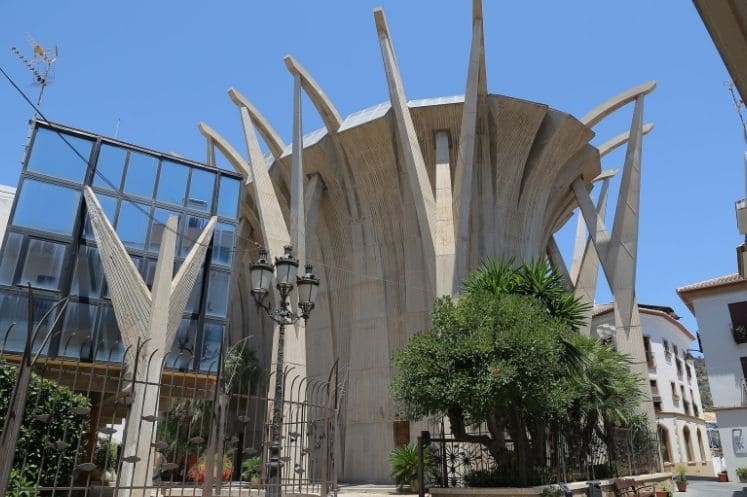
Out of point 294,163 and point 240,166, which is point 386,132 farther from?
point 240,166

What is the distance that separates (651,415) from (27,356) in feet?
66.6

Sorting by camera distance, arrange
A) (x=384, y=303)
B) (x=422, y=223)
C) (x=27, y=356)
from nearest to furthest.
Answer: (x=27, y=356), (x=422, y=223), (x=384, y=303)

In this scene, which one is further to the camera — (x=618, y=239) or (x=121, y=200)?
(x=618, y=239)

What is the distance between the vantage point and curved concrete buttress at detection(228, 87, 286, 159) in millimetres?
22750

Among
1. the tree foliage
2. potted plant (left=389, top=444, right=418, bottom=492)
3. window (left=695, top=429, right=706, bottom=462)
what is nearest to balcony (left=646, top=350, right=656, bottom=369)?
window (left=695, top=429, right=706, bottom=462)

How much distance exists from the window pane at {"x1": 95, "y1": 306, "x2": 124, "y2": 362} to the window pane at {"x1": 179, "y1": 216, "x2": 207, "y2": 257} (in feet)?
9.31

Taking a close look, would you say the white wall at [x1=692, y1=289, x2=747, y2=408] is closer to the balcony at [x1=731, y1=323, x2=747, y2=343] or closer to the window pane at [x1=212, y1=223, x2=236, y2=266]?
the balcony at [x1=731, y1=323, x2=747, y2=343]

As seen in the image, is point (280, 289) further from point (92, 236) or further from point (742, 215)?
point (742, 215)

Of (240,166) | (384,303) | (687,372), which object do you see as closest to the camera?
(384,303)

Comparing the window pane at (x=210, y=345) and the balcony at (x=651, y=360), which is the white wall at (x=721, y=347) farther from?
the window pane at (x=210, y=345)

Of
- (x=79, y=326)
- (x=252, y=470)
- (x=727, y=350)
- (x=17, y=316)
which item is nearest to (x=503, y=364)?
(x=252, y=470)

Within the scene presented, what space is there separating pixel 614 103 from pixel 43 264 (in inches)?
890

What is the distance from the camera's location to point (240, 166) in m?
25.8

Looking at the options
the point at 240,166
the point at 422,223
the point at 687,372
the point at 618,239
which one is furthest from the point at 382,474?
the point at 687,372
